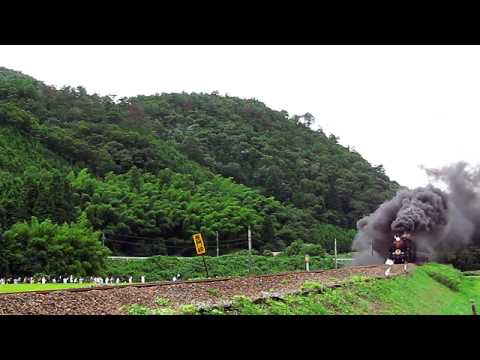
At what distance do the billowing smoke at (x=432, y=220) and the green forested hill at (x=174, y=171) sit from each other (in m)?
7.86

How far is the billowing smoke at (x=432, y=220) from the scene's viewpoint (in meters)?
29.3

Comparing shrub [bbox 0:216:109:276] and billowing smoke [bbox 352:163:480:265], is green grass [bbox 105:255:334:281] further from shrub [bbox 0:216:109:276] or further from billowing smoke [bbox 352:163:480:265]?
billowing smoke [bbox 352:163:480:265]

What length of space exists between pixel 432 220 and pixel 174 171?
24.7m

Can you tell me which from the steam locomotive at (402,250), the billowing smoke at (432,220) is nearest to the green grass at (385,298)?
the steam locomotive at (402,250)

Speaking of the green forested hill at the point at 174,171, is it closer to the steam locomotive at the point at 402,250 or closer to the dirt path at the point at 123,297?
the steam locomotive at the point at 402,250

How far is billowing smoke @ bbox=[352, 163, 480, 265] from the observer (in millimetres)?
29286

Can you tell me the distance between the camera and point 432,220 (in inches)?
1198

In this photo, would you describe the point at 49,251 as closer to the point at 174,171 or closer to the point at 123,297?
the point at 123,297

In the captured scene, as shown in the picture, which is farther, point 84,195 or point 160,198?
point 160,198

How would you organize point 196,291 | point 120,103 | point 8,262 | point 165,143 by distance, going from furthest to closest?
point 120,103, point 165,143, point 8,262, point 196,291
